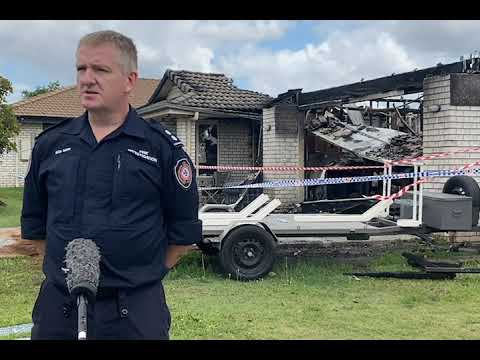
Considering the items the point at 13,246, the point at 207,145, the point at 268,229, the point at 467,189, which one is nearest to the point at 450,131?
the point at 467,189

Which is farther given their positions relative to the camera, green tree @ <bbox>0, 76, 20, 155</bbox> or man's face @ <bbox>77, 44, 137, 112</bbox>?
green tree @ <bbox>0, 76, 20, 155</bbox>

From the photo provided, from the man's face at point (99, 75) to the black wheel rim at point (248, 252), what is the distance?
A: 5078 millimetres

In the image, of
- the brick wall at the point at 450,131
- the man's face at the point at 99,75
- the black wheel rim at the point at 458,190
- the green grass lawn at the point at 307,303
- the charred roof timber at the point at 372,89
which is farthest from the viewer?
the charred roof timber at the point at 372,89

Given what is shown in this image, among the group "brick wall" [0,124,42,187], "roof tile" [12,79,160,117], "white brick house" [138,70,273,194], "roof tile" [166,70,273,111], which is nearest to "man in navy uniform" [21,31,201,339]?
"white brick house" [138,70,273,194]

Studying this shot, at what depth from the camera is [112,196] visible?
2.16 m

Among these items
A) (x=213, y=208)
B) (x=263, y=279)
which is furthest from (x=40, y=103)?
(x=263, y=279)

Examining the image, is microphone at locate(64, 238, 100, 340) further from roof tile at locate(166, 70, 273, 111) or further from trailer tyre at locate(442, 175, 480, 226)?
roof tile at locate(166, 70, 273, 111)

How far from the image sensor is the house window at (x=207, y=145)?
1725cm

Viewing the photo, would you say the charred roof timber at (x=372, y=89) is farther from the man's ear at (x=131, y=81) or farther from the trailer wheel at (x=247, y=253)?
the man's ear at (x=131, y=81)

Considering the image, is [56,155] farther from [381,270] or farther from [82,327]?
[381,270]

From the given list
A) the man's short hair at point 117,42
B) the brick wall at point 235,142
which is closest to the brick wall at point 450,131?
the brick wall at point 235,142

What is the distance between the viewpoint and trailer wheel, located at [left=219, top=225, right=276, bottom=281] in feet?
23.3

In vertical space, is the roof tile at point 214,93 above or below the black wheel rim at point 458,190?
above

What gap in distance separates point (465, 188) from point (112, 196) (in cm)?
647
